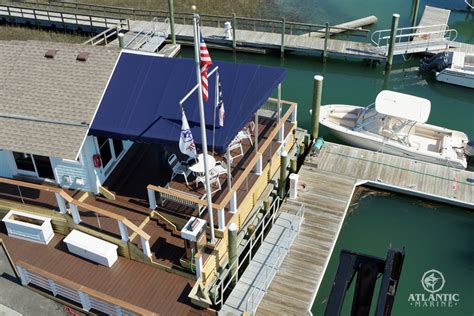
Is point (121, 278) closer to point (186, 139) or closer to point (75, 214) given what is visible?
point (75, 214)

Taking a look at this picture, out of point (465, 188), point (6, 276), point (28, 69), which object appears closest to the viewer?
point (6, 276)

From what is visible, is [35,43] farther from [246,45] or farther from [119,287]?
[246,45]

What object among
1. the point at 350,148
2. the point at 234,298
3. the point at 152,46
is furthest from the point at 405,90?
the point at 234,298

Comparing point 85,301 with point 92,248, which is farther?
point 92,248

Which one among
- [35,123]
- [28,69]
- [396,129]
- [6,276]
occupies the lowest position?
[6,276]

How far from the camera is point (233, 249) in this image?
16609 mm

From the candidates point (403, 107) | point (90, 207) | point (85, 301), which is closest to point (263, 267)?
point (85, 301)

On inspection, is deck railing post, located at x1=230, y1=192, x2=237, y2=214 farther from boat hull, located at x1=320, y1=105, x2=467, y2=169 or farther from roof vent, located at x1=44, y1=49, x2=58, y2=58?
roof vent, located at x1=44, y1=49, x2=58, y2=58

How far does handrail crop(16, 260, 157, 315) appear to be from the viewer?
1526 centimetres

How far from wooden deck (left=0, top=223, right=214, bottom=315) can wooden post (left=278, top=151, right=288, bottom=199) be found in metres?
5.74

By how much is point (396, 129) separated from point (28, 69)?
15605mm

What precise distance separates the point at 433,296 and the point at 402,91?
15409 millimetres

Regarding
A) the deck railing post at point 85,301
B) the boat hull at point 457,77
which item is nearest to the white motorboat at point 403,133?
the boat hull at point 457,77

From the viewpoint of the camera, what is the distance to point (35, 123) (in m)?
17.9
